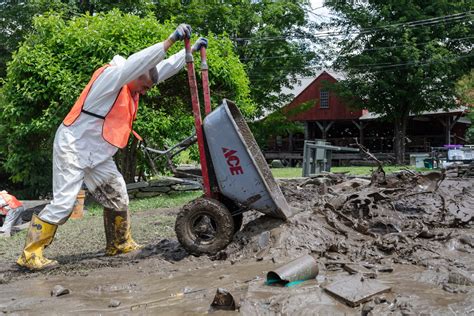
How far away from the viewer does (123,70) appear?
4.12 meters

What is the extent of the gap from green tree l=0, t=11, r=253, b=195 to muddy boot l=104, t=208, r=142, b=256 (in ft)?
16.6

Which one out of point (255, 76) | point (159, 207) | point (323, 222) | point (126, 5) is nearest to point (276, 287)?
point (323, 222)

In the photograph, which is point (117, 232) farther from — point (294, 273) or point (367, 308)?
point (367, 308)

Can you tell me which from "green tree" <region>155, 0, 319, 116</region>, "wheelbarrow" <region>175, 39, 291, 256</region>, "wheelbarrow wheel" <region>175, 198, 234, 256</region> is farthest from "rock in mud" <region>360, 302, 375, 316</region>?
"green tree" <region>155, 0, 319, 116</region>

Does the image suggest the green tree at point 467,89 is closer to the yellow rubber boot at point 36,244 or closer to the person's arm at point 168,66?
the person's arm at point 168,66

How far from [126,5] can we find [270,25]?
937 cm

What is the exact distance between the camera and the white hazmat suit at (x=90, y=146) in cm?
410

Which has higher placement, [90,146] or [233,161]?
[90,146]

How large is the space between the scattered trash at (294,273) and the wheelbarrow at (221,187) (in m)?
0.88

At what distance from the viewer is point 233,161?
13.3ft

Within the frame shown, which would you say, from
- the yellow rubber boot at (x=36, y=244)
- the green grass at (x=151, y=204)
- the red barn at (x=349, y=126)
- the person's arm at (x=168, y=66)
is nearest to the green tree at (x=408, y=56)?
the red barn at (x=349, y=126)

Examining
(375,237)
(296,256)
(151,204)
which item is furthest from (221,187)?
(151,204)

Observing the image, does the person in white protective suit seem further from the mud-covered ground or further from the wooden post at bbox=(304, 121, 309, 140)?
the wooden post at bbox=(304, 121, 309, 140)

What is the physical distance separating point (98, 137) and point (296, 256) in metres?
2.03
